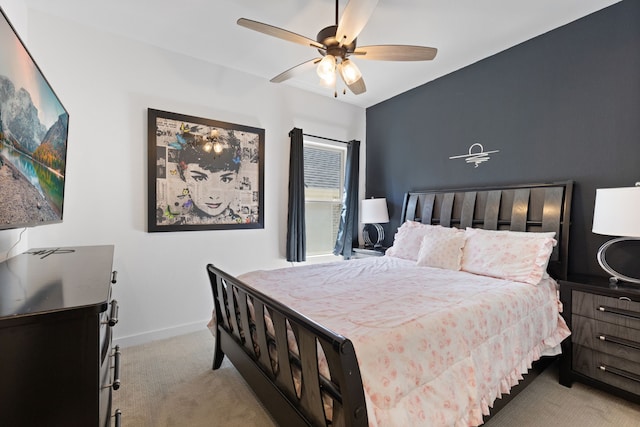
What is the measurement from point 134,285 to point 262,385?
1.81 m

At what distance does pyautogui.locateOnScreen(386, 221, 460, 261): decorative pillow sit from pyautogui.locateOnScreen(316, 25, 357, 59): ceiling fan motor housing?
6.40ft

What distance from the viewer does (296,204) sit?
12.0 ft

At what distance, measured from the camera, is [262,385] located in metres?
1.72

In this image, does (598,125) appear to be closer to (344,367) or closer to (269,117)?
(344,367)

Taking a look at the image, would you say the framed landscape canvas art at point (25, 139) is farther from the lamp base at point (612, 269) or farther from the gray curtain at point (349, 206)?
the lamp base at point (612, 269)

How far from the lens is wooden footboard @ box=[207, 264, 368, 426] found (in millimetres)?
1062

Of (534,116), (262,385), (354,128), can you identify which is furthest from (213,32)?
(534,116)

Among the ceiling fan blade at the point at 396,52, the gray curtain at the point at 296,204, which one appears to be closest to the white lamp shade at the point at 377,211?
the gray curtain at the point at 296,204

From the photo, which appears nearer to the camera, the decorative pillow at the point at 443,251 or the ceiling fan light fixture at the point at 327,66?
the ceiling fan light fixture at the point at 327,66

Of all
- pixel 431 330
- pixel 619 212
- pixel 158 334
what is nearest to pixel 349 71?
pixel 431 330

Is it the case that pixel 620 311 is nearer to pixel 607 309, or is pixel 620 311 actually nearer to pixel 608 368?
pixel 607 309

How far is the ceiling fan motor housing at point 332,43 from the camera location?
1.93 metres

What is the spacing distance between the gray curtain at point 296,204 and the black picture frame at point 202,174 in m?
0.36

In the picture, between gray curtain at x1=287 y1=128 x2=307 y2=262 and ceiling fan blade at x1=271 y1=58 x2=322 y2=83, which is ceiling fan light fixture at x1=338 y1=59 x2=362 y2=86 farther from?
gray curtain at x1=287 y1=128 x2=307 y2=262
